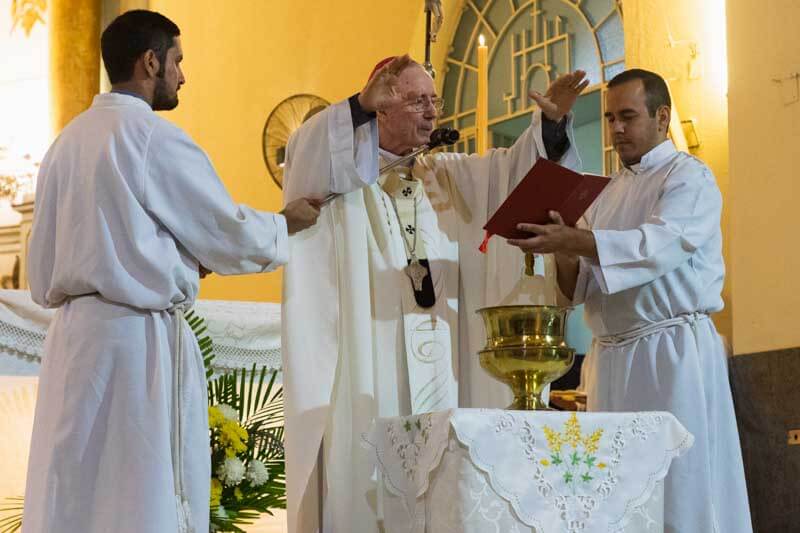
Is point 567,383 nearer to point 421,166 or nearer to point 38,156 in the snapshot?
point 421,166

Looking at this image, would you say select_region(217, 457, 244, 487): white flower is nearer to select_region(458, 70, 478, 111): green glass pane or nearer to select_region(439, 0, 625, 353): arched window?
select_region(439, 0, 625, 353): arched window

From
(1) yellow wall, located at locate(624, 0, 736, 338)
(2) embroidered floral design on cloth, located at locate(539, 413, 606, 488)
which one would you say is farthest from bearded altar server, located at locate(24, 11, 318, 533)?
(1) yellow wall, located at locate(624, 0, 736, 338)

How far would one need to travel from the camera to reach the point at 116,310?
10.9 feet

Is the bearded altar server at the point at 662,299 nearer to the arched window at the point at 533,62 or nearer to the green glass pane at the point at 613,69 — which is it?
the arched window at the point at 533,62

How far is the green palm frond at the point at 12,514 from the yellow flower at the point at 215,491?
881mm

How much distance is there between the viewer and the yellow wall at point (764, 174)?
16.5 feet

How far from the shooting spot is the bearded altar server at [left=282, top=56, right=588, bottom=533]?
3.96 m

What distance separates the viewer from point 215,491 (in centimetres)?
433

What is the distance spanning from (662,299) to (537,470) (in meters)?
1.04

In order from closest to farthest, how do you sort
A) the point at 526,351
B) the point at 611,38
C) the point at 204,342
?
the point at 526,351, the point at 204,342, the point at 611,38

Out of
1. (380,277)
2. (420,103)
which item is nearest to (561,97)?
(420,103)

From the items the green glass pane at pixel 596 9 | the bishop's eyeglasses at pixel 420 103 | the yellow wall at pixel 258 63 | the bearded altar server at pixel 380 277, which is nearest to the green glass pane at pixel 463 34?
the yellow wall at pixel 258 63

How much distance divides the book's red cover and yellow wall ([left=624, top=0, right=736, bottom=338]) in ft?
7.50

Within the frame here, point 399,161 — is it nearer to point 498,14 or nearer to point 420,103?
point 420,103
